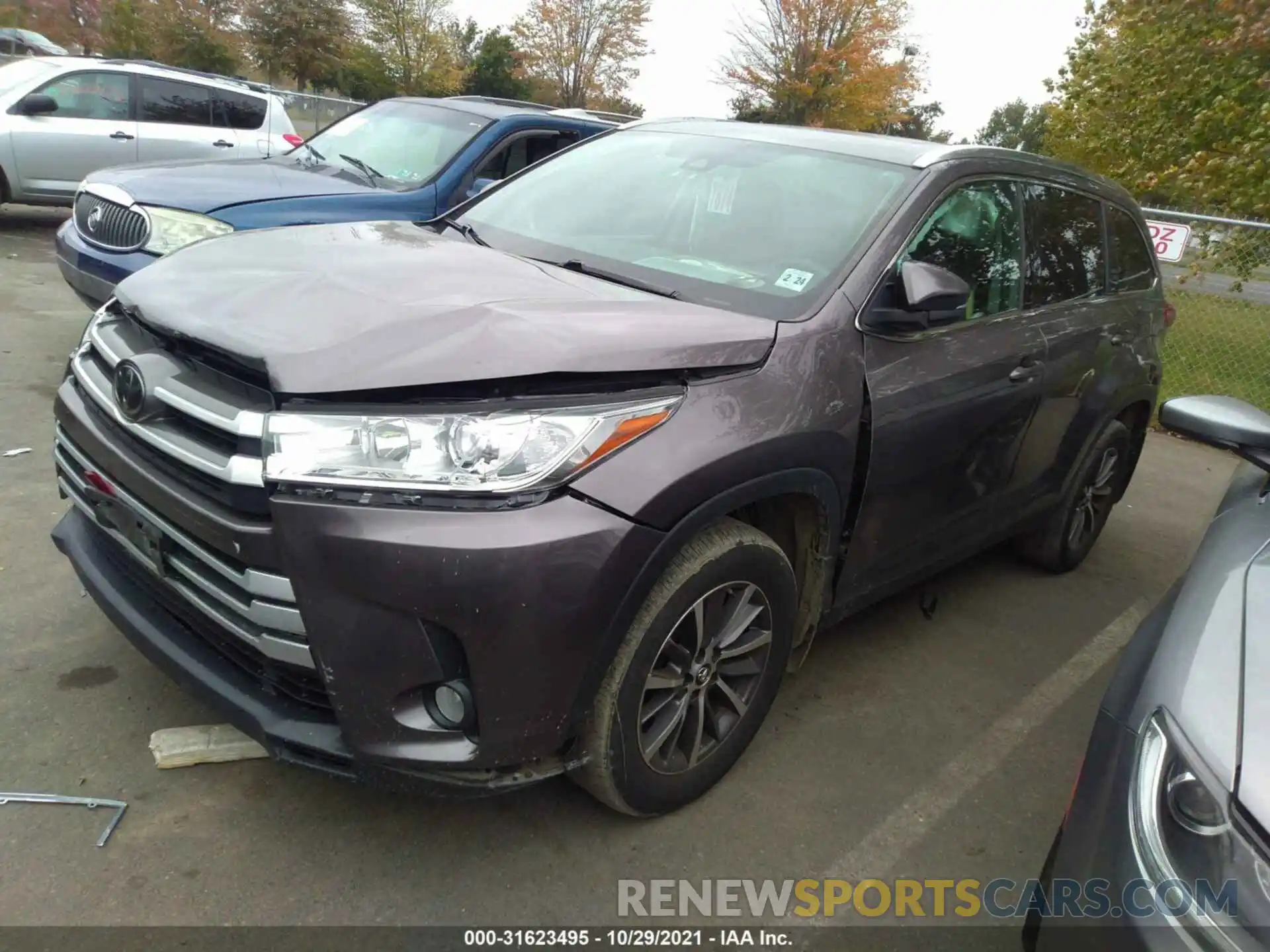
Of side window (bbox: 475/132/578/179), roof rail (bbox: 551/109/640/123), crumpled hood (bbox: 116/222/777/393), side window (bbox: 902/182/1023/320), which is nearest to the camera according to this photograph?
crumpled hood (bbox: 116/222/777/393)

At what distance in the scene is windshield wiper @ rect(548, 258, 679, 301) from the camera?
2688 millimetres

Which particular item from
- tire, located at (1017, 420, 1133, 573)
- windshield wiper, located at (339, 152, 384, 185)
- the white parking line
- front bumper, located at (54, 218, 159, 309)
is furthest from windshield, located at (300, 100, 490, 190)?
the white parking line

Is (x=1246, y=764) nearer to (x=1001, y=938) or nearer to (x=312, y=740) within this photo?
(x=1001, y=938)

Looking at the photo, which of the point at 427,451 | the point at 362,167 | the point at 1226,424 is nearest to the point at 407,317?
the point at 427,451

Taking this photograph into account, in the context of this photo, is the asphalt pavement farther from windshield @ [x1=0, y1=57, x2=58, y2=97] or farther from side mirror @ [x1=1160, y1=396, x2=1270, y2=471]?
windshield @ [x1=0, y1=57, x2=58, y2=97]

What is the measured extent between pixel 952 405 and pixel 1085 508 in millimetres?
→ 1969

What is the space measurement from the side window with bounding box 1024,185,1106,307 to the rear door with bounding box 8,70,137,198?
9088 mm

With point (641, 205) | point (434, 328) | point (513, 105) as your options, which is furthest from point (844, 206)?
point (513, 105)

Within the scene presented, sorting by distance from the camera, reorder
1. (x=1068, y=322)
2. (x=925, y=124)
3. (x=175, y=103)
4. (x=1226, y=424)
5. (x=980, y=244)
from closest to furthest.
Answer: (x=1226, y=424) → (x=980, y=244) → (x=1068, y=322) → (x=175, y=103) → (x=925, y=124)

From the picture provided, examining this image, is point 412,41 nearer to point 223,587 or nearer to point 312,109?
point 312,109

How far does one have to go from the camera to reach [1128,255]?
4344 millimetres

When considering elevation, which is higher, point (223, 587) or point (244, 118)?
point (244, 118)

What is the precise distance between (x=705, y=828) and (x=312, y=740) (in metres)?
1.13

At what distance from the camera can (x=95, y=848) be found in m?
2.24
